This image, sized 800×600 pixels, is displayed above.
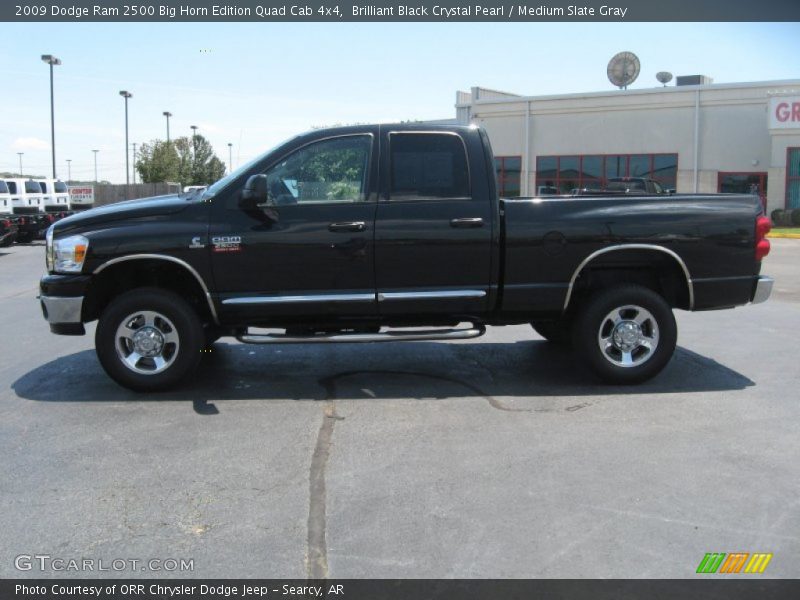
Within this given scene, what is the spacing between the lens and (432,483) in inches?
180

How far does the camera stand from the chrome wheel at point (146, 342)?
640 cm

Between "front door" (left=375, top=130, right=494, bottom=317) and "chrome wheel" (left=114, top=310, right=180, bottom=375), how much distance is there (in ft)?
5.74

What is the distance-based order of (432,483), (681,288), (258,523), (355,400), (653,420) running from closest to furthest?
1. (258,523)
2. (432,483)
3. (653,420)
4. (355,400)
5. (681,288)

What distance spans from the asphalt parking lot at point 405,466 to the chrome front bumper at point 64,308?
0.65 m

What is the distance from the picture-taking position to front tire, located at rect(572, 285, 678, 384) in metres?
6.61

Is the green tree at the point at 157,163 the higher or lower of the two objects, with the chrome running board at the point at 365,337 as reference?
higher

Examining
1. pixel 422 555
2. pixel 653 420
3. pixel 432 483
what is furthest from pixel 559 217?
pixel 422 555

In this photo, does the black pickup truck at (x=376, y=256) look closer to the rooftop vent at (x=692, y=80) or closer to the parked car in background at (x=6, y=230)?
the parked car in background at (x=6, y=230)

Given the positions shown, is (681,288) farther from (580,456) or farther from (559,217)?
(580,456)

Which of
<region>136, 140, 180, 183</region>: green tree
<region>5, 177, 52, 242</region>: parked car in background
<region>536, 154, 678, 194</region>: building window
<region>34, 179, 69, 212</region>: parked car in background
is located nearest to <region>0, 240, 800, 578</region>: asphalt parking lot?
<region>5, 177, 52, 242</region>: parked car in background

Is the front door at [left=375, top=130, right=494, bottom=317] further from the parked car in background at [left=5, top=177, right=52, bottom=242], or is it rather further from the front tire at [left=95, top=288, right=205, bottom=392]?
the parked car in background at [left=5, top=177, right=52, bottom=242]

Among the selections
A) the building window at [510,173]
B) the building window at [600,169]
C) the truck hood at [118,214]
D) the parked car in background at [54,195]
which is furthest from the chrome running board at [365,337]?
the building window at [510,173]

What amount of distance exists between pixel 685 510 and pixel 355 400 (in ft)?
9.35
